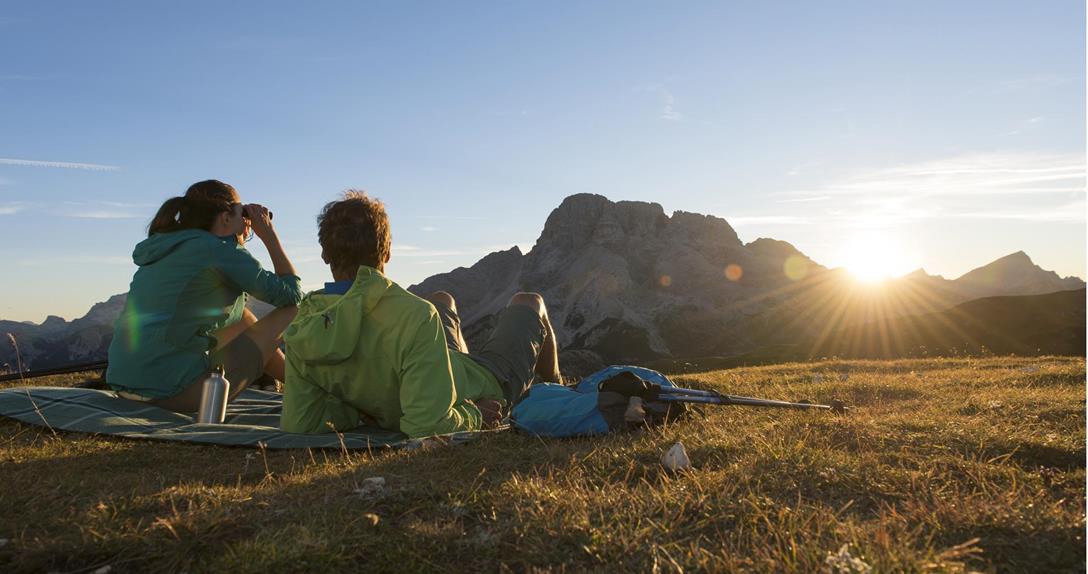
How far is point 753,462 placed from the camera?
183 inches

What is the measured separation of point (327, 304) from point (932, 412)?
646 cm

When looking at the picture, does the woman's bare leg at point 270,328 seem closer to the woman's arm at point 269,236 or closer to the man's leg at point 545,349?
the woman's arm at point 269,236

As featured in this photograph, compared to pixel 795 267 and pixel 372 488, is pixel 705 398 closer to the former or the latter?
pixel 372 488

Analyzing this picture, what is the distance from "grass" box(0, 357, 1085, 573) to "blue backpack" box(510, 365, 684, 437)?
29cm

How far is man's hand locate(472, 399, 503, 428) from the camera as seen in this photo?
6.79m

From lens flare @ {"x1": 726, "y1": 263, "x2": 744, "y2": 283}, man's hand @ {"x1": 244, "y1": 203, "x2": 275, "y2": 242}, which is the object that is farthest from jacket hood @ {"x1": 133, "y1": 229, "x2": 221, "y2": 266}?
lens flare @ {"x1": 726, "y1": 263, "x2": 744, "y2": 283}

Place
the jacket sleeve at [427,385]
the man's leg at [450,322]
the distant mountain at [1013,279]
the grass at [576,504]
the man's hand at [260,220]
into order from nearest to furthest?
1. the grass at [576,504]
2. the jacket sleeve at [427,385]
3. the man's leg at [450,322]
4. the man's hand at [260,220]
5. the distant mountain at [1013,279]

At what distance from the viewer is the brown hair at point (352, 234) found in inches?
245

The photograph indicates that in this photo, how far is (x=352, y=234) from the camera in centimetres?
620

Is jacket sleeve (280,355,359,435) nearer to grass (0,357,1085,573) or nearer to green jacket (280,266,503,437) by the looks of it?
green jacket (280,266,503,437)

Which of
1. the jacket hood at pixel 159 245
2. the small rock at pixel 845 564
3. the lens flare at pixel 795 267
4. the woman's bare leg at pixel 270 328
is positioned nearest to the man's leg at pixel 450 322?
the woman's bare leg at pixel 270 328

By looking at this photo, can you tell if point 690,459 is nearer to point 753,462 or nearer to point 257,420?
point 753,462

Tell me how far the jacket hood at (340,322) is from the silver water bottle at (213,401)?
1.83 metres

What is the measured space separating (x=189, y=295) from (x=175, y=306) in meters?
0.18
